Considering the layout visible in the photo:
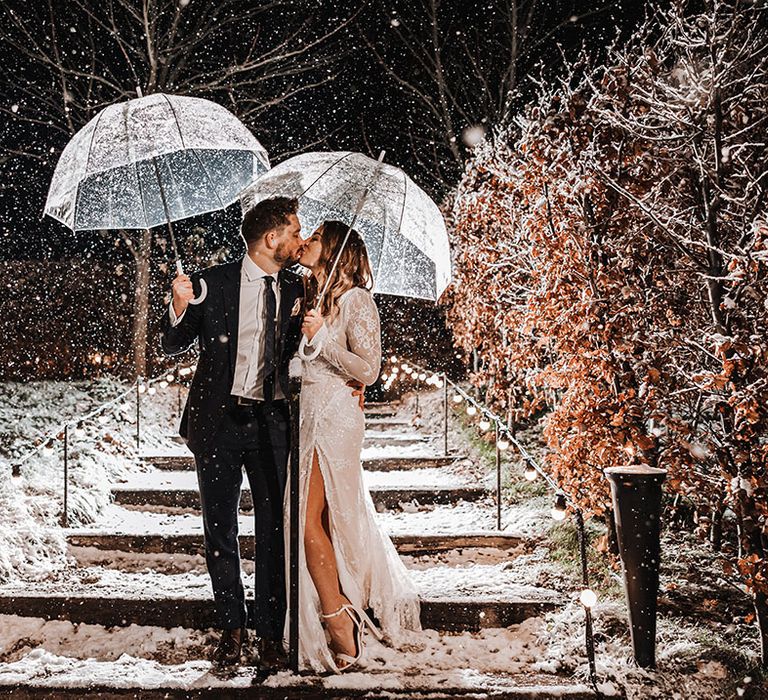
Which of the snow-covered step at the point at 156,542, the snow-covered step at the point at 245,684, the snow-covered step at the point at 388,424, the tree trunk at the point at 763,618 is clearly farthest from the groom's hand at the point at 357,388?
the snow-covered step at the point at 388,424

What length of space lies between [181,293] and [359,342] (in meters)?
0.85

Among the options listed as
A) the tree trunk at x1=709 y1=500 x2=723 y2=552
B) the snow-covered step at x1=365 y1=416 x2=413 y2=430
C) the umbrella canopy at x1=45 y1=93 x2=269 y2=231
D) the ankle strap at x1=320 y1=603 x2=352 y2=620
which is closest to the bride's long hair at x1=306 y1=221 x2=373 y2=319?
the umbrella canopy at x1=45 y1=93 x2=269 y2=231

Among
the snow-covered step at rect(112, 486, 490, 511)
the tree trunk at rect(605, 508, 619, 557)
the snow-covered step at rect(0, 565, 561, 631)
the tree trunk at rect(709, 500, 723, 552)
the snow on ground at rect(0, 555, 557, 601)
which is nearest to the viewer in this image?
the snow-covered step at rect(0, 565, 561, 631)

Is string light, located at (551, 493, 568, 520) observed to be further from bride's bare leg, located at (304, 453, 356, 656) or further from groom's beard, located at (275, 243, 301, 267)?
groom's beard, located at (275, 243, 301, 267)

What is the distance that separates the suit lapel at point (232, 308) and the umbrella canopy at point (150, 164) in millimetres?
459

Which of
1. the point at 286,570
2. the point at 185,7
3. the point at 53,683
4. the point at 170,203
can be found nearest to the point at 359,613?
the point at 286,570

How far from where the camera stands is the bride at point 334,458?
11.5 ft

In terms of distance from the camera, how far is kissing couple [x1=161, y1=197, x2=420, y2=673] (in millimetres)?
3477

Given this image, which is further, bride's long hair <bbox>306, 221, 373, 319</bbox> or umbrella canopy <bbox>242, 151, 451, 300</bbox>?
umbrella canopy <bbox>242, 151, 451, 300</bbox>

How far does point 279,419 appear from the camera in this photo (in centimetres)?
355

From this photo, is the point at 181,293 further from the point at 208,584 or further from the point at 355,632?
the point at 208,584

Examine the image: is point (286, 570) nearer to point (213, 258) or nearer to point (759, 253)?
point (759, 253)

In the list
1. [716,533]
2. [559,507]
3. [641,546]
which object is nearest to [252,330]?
[559,507]

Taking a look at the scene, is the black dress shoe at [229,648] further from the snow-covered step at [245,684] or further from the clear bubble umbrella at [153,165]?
the clear bubble umbrella at [153,165]
